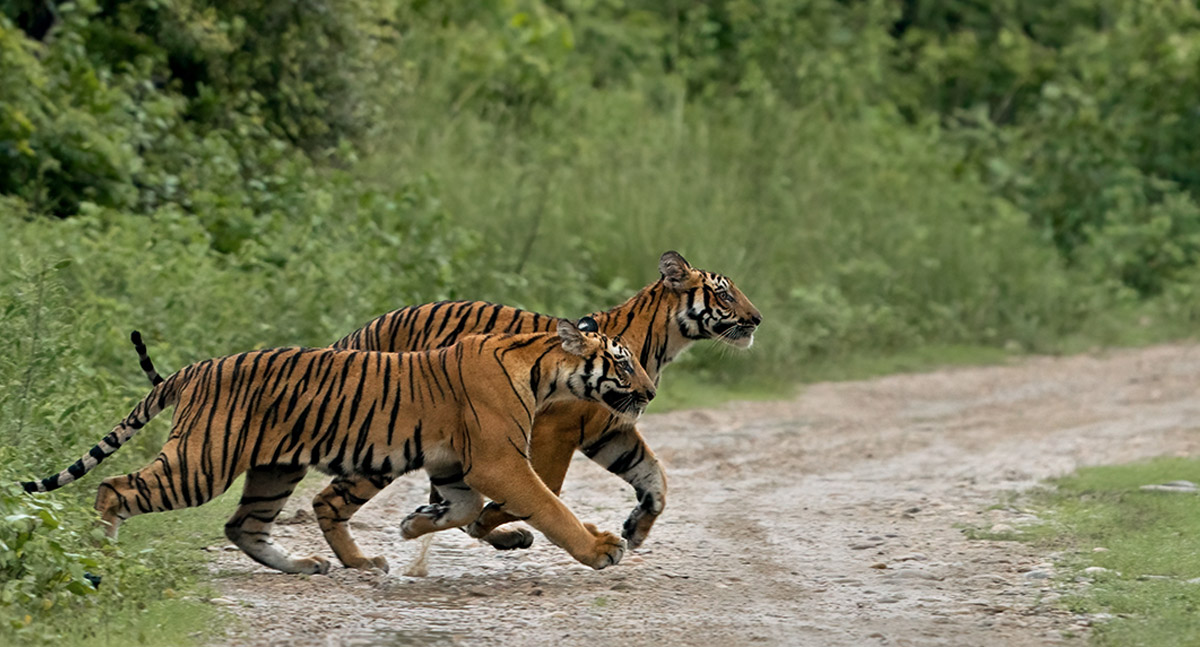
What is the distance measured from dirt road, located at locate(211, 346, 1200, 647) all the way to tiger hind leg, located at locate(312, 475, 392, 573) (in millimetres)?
61

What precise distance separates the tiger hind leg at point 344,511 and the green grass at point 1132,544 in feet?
8.29

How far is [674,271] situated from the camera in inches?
287

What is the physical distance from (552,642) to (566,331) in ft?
4.42

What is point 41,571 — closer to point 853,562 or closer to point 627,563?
point 627,563

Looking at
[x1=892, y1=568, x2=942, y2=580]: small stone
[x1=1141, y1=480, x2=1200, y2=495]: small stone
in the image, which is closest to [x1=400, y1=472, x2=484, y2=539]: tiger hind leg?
[x1=892, y1=568, x2=942, y2=580]: small stone

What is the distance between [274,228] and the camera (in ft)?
38.3

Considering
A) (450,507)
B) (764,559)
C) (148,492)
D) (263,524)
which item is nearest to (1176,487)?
(764,559)

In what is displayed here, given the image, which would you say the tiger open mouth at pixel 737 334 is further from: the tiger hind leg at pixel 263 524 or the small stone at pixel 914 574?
the tiger hind leg at pixel 263 524

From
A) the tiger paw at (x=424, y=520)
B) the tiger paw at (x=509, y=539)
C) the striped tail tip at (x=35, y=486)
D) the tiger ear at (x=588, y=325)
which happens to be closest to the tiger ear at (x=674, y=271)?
the tiger ear at (x=588, y=325)

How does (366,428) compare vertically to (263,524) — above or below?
above

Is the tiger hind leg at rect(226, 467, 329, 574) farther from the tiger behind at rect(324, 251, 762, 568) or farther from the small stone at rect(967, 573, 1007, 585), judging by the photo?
the small stone at rect(967, 573, 1007, 585)

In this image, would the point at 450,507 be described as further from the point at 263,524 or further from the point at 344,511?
the point at 263,524

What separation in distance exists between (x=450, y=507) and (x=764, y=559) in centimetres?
129

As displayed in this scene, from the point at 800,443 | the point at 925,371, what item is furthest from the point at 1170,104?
the point at 800,443
